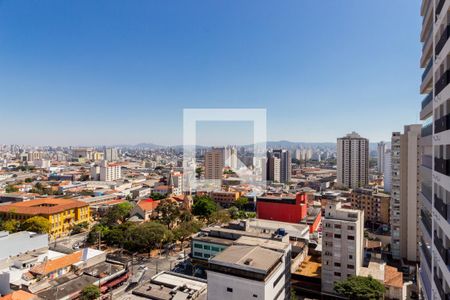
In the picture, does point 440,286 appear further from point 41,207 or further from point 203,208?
point 41,207

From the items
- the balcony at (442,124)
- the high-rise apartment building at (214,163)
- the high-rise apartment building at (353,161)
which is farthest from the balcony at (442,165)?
the high-rise apartment building at (353,161)

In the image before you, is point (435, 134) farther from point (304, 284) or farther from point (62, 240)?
point (62, 240)

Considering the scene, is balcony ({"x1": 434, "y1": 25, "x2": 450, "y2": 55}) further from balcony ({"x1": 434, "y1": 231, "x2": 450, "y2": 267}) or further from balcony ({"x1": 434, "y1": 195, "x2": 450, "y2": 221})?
balcony ({"x1": 434, "y1": 231, "x2": 450, "y2": 267})

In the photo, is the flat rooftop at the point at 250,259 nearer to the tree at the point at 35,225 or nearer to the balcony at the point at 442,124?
the balcony at the point at 442,124

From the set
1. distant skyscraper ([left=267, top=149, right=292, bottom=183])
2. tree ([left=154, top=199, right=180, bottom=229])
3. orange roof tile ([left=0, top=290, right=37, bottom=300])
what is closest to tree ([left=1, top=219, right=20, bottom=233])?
tree ([left=154, top=199, right=180, bottom=229])

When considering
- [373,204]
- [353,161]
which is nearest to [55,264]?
[373,204]

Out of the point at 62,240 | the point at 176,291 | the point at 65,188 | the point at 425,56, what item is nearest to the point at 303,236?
the point at 176,291
